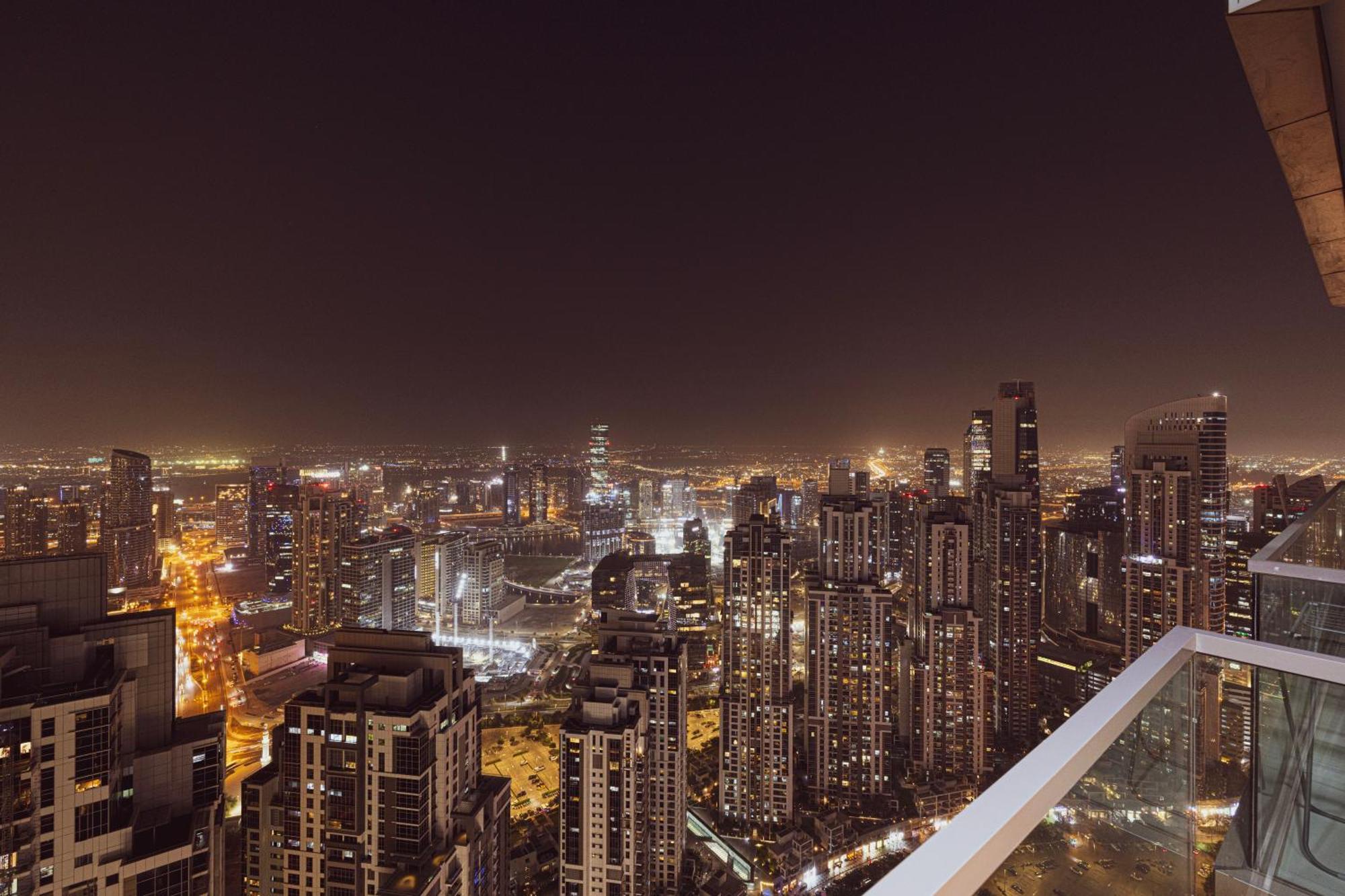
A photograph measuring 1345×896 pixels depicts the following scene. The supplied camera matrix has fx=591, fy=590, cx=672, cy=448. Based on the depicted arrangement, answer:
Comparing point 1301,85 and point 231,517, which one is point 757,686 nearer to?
point 1301,85

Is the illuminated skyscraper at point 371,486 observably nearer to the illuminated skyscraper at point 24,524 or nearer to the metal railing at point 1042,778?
the illuminated skyscraper at point 24,524

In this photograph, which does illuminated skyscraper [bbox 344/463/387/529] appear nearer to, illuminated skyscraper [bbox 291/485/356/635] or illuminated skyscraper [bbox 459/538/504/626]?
illuminated skyscraper [bbox 291/485/356/635]

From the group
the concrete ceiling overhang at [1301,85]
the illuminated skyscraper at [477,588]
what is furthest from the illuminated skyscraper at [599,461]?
the concrete ceiling overhang at [1301,85]

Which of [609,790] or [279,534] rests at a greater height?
[279,534]

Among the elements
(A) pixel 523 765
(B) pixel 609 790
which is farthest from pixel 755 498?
(B) pixel 609 790

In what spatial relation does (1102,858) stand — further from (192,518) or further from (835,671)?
(192,518)
